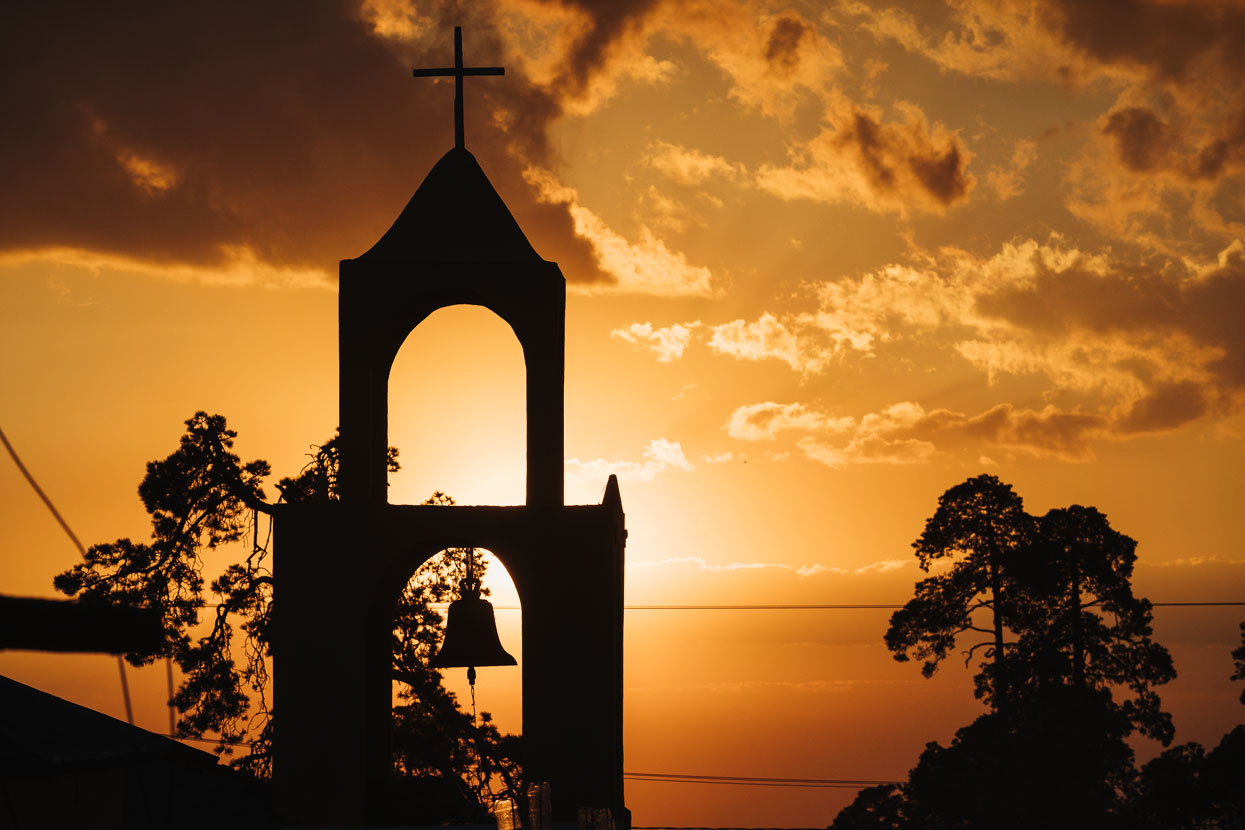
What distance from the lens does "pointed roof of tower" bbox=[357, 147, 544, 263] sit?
10789mm

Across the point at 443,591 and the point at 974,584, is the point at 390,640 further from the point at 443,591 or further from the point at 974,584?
the point at 974,584

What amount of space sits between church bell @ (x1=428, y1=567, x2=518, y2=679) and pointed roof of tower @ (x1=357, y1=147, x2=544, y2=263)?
289cm

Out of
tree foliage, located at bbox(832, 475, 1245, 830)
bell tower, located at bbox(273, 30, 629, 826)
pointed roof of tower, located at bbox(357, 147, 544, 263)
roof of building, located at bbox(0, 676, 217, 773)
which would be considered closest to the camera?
roof of building, located at bbox(0, 676, 217, 773)

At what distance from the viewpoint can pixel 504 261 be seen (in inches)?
424

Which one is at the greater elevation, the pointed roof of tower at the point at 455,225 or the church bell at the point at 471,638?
the pointed roof of tower at the point at 455,225

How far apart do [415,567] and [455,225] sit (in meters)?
3.07

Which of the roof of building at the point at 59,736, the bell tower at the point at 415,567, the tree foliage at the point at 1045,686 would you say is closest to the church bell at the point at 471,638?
the bell tower at the point at 415,567

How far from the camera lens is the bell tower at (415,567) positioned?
32.8 feet

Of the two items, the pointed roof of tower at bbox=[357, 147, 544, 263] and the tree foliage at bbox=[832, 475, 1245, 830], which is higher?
the pointed roof of tower at bbox=[357, 147, 544, 263]

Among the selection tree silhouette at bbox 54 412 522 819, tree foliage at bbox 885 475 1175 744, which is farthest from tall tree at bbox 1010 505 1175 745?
tree silhouette at bbox 54 412 522 819

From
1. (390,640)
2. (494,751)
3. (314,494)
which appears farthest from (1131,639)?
(390,640)

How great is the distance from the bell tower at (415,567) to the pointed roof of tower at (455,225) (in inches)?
0.8

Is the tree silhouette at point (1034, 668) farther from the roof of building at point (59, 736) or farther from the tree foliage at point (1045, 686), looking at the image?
the roof of building at point (59, 736)

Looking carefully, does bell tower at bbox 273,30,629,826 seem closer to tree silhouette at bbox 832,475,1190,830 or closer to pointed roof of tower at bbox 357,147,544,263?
pointed roof of tower at bbox 357,147,544,263
